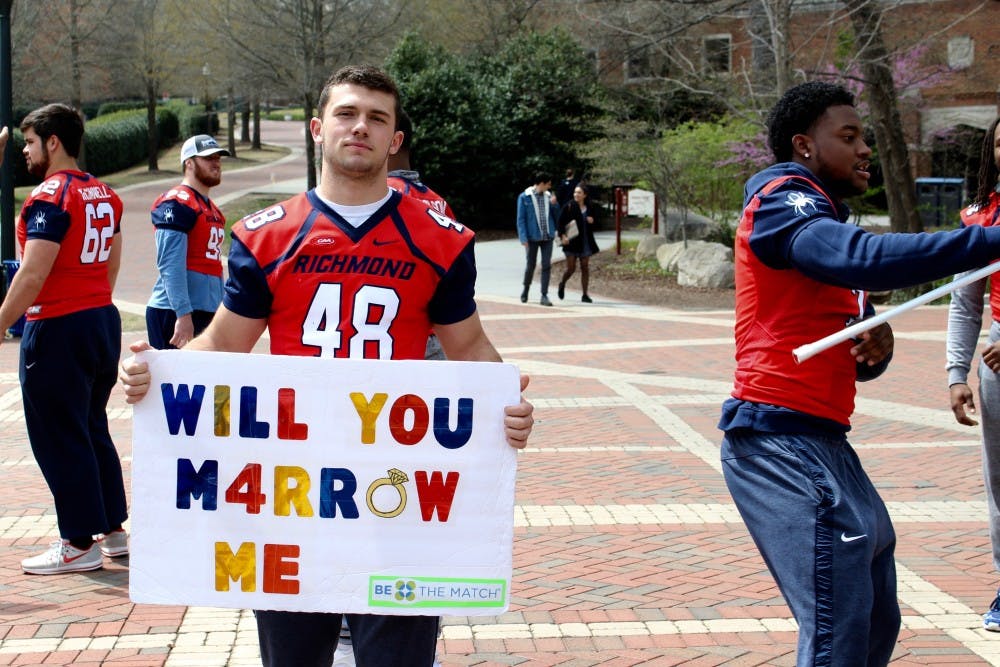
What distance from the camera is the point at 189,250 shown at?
22.3ft

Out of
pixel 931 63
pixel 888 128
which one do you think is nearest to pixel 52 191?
pixel 888 128

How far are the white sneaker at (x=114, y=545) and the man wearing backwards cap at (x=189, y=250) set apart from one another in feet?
3.89

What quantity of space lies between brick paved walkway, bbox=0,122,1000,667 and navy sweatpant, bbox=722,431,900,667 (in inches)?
54.9

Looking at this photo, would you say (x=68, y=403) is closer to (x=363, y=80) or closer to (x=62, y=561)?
(x=62, y=561)

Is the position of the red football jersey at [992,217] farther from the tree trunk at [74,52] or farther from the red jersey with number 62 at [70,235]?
the tree trunk at [74,52]

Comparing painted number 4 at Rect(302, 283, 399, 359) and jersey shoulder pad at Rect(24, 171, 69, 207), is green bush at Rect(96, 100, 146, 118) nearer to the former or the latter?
jersey shoulder pad at Rect(24, 171, 69, 207)

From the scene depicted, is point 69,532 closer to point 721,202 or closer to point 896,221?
point 896,221

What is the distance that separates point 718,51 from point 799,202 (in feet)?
95.0

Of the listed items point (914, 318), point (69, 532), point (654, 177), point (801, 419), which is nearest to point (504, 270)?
point (654, 177)

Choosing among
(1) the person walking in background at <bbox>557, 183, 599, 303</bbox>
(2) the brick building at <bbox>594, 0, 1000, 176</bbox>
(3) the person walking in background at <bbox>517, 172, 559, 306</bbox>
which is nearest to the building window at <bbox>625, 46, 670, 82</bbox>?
(2) the brick building at <bbox>594, 0, 1000, 176</bbox>

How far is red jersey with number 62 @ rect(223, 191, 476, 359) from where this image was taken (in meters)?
3.07

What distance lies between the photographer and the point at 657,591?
5379 millimetres

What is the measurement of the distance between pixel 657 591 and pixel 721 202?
1894 cm

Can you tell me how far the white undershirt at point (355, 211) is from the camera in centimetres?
312
